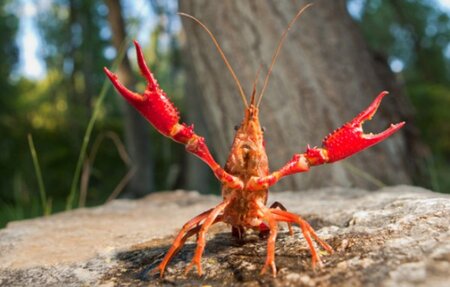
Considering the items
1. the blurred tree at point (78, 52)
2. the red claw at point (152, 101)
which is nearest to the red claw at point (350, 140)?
the red claw at point (152, 101)

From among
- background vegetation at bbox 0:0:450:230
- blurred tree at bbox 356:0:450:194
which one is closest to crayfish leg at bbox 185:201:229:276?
blurred tree at bbox 356:0:450:194

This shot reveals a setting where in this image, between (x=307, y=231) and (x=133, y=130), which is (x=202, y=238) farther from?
(x=133, y=130)

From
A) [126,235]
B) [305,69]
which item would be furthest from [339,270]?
[305,69]

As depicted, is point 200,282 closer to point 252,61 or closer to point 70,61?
point 252,61

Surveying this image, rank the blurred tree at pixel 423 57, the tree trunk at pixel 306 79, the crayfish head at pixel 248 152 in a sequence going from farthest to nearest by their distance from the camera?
the blurred tree at pixel 423 57
the tree trunk at pixel 306 79
the crayfish head at pixel 248 152

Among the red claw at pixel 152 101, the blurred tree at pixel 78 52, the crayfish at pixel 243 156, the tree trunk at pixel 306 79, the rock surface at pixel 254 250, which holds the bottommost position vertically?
the rock surface at pixel 254 250

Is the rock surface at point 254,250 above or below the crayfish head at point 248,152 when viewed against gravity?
below

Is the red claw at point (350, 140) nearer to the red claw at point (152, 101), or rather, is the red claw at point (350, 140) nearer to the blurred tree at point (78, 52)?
the red claw at point (152, 101)

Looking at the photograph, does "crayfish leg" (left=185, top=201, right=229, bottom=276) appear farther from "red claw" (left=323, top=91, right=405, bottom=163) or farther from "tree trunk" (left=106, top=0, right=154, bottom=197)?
"tree trunk" (left=106, top=0, right=154, bottom=197)
